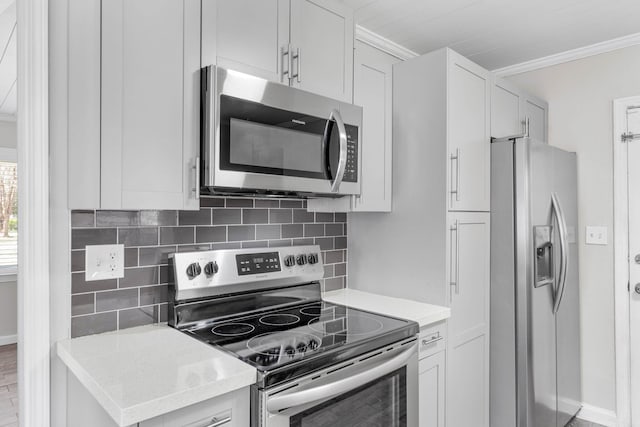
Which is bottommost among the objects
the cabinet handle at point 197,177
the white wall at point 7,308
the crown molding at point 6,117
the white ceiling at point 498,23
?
the white wall at point 7,308

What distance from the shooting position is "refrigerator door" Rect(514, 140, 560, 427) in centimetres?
220

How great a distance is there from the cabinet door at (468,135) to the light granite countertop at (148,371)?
1344mm

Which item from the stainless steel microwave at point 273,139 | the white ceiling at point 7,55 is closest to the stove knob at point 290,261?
the stainless steel microwave at point 273,139

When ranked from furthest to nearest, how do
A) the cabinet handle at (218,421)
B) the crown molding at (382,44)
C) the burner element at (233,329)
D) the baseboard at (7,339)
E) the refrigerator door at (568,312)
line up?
the baseboard at (7,339), the refrigerator door at (568,312), the crown molding at (382,44), the burner element at (233,329), the cabinet handle at (218,421)

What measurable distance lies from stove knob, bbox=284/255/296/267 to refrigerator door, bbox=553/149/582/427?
1595 millimetres

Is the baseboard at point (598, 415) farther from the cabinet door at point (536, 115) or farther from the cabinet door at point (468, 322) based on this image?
the cabinet door at point (536, 115)

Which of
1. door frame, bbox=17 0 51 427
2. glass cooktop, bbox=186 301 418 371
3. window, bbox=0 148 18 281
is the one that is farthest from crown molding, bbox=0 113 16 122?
glass cooktop, bbox=186 301 418 371

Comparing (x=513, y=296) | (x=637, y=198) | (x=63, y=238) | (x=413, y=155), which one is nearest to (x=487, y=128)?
(x=413, y=155)

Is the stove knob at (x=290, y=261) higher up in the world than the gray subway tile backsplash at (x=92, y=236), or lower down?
lower down

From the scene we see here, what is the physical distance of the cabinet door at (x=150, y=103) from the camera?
1291 millimetres

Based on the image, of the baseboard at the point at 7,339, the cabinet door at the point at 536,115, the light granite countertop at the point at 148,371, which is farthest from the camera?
the baseboard at the point at 7,339

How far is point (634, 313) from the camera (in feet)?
8.56

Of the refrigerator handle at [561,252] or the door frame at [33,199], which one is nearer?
the door frame at [33,199]

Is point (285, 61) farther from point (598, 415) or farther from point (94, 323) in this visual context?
point (598, 415)
